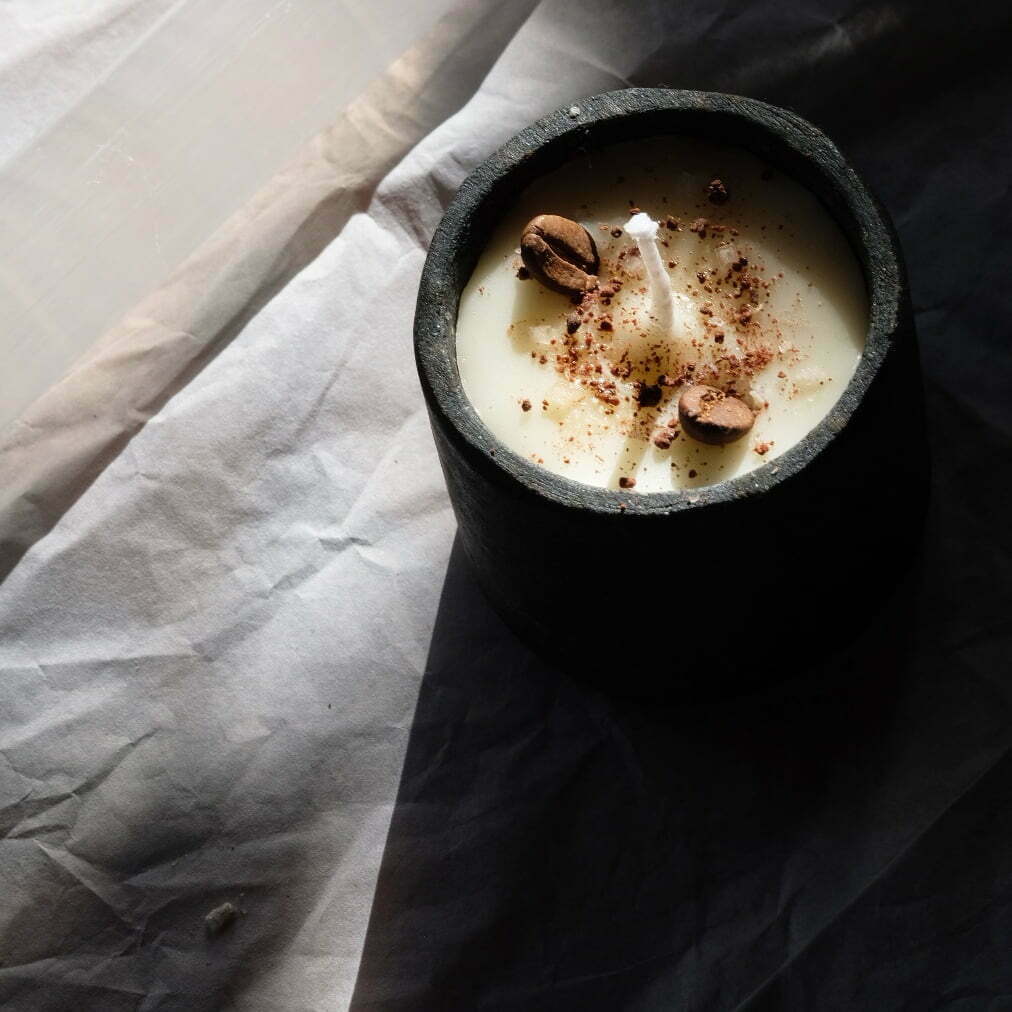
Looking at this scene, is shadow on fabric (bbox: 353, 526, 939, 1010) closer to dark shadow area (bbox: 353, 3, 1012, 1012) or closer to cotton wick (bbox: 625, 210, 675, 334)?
dark shadow area (bbox: 353, 3, 1012, 1012)

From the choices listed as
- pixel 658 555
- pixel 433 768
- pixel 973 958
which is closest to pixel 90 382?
pixel 433 768

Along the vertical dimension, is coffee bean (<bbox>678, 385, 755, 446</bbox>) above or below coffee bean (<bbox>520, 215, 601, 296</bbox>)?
below

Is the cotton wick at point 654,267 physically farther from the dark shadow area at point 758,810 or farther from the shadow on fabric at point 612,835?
the shadow on fabric at point 612,835

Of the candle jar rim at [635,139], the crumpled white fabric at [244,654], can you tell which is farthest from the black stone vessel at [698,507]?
the crumpled white fabric at [244,654]

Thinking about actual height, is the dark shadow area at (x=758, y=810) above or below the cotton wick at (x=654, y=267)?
below

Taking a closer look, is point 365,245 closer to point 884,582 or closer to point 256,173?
point 256,173

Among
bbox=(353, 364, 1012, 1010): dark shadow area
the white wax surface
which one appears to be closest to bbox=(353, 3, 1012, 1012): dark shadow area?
bbox=(353, 364, 1012, 1010): dark shadow area
